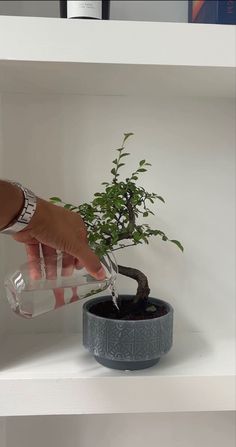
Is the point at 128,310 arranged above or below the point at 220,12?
below

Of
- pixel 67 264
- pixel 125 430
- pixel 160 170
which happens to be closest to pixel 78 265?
pixel 67 264

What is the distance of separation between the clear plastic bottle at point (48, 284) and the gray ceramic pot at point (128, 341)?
61 millimetres

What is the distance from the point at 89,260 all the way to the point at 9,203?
129 mm

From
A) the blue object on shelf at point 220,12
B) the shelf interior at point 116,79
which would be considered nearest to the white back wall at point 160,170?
the shelf interior at point 116,79

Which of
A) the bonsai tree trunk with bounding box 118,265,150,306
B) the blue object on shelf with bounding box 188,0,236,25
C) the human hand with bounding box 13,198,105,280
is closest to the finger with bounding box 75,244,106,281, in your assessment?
the human hand with bounding box 13,198,105,280

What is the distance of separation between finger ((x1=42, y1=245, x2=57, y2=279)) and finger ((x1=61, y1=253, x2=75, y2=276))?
0.01 metres

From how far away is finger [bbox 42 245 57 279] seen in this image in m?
0.67

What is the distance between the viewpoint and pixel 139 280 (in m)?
0.77

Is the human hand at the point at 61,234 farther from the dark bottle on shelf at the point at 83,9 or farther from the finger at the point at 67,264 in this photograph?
the dark bottle on shelf at the point at 83,9

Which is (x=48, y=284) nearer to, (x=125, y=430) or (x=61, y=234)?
(x=61, y=234)

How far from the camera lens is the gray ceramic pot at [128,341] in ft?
2.28

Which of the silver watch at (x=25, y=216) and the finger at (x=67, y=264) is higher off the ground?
the silver watch at (x=25, y=216)

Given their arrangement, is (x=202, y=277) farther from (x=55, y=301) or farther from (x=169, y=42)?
(x=169, y=42)

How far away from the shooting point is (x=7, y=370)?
2.37 ft
